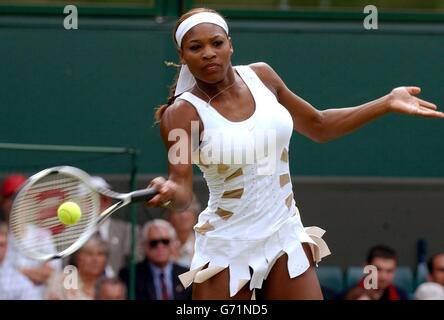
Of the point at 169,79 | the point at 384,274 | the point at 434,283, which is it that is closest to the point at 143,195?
the point at 384,274

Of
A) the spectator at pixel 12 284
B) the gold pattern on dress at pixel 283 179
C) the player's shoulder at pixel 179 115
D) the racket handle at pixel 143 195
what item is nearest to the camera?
the racket handle at pixel 143 195

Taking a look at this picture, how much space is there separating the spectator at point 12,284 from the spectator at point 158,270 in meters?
0.68

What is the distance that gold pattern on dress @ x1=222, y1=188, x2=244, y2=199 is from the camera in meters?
5.30

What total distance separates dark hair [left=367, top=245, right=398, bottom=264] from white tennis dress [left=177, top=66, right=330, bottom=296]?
122 inches

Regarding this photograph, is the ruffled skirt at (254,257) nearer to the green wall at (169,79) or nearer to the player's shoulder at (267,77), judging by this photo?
the player's shoulder at (267,77)

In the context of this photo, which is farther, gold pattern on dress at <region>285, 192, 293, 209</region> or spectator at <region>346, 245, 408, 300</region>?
spectator at <region>346, 245, 408, 300</region>

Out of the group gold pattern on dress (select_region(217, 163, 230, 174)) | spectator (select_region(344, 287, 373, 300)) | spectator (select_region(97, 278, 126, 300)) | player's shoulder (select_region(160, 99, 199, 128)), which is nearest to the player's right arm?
player's shoulder (select_region(160, 99, 199, 128))

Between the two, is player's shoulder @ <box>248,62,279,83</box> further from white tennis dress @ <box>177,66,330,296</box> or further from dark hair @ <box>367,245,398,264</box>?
dark hair @ <box>367,245,398,264</box>

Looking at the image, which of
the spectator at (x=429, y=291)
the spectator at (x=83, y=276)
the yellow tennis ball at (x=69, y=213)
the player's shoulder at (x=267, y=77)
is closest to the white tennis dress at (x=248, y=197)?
the player's shoulder at (x=267, y=77)

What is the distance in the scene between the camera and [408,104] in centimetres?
533

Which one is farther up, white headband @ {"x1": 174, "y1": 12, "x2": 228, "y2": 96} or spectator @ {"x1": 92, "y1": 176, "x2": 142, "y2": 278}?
white headband @ {"x1": 174, "y1": 12, "x2": 228, "y2": 96}

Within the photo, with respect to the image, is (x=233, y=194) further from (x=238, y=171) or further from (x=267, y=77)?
(x=267, y=77)

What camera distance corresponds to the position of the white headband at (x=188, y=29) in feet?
17.6

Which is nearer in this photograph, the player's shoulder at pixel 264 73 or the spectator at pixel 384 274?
the player's shoulder at pixel 264 73
